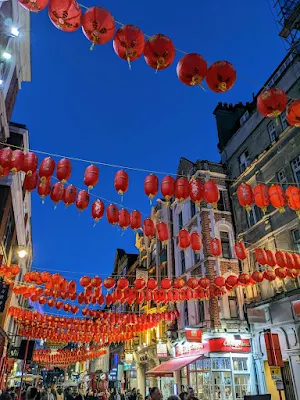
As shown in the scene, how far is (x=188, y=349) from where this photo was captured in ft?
68.8

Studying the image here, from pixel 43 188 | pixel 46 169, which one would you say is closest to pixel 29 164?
pixel 46 169

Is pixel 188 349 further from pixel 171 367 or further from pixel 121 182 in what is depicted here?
pixel 121 182

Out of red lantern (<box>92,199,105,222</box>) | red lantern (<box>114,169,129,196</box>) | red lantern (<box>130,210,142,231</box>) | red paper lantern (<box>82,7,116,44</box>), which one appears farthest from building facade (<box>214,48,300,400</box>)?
red paper lantern (<box>82,7,116,44</box>)

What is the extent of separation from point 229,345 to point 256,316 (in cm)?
262

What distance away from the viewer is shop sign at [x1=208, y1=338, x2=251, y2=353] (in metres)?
18.1

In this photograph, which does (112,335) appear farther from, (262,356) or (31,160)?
(31,160)

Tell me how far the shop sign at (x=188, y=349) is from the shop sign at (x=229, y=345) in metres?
1.24

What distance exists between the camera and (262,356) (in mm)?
17578

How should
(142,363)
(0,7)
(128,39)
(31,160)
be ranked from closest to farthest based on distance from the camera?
(128,39) → (31,160) → (0,7) → (142,363)

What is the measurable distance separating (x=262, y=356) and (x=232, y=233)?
7910mm

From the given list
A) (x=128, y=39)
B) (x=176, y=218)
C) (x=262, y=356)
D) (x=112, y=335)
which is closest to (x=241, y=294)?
(x=262, y=356)

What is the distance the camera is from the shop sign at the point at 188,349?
1970 centimetres

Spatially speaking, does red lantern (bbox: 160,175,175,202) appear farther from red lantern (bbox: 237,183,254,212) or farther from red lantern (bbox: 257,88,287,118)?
red lantern (bbox: 257,88,287,118)

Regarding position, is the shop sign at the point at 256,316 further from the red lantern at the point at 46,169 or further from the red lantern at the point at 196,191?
the red lantern at the point at 46,169
